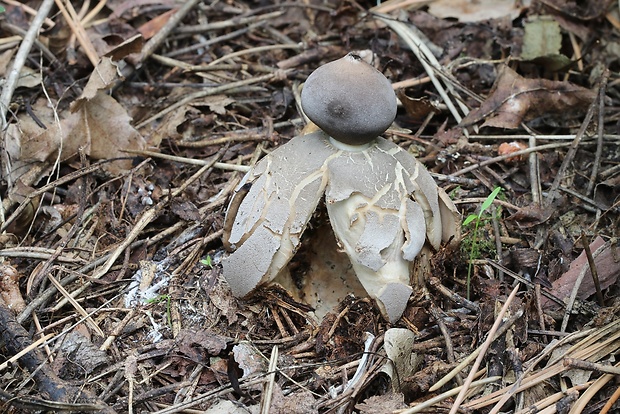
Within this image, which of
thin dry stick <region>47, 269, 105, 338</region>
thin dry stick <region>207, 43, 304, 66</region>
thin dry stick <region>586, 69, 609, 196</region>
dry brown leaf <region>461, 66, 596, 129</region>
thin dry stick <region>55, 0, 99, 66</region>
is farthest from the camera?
thin dry stick <region>207, 43, 304, 66</region>

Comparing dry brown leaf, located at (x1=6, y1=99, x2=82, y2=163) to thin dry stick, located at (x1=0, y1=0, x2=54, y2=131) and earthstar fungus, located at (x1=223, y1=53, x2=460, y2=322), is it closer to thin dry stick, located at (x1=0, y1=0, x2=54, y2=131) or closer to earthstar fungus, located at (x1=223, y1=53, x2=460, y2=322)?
thin dry stick, located at (x1=0, y1=0, x2=54, y2=131)

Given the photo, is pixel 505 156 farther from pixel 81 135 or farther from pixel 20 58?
pixel 20 58

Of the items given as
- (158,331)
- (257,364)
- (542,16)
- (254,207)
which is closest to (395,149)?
(254,207)

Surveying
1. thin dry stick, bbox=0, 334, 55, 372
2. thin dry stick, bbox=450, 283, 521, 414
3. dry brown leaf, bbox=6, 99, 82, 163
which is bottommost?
thin dry stick, bbox=450, 283, 521, 414

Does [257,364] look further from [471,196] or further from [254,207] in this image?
[471,196]

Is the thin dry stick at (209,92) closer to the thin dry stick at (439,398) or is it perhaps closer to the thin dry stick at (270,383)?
the thin dry stick at (270,383)

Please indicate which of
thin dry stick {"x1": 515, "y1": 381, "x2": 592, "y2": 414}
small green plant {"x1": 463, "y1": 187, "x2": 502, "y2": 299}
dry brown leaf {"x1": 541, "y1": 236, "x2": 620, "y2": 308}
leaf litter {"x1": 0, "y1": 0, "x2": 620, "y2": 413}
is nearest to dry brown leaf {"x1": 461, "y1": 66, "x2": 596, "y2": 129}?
leaf litter {"x1": 0, "y1": 0, "x2": 620, "y2": 413}
